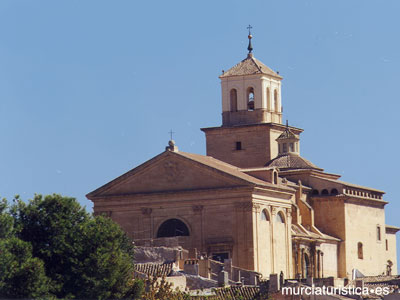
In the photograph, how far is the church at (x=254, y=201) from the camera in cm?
9194

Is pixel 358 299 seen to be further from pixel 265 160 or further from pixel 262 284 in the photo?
pixel 265 160

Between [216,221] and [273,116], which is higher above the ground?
[273,116]

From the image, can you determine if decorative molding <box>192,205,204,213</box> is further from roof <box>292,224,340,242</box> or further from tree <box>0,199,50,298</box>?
tree <box>0,199,50,298</box>

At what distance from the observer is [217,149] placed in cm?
10444

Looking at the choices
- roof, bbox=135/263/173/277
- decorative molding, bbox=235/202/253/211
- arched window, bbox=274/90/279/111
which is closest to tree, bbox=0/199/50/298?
roof, bbox=135/263/173/277

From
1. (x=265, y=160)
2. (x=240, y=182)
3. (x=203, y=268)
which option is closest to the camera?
(x=203, y=268)

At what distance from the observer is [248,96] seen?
104938mm

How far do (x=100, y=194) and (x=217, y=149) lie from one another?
12.3 m

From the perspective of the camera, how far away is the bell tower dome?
104 metres

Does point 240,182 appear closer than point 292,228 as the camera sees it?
Yes

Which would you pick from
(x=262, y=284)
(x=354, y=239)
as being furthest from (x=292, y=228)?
(x=262, y=284)

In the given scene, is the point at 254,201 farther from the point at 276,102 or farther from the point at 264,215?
the point at 276,102

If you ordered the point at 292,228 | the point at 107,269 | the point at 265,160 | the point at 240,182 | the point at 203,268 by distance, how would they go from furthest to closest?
the point at 265,160 < the point at 292,228 < the point at 240,182 < the point at 203,268 < the point at 107,269

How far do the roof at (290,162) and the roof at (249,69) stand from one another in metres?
5.62
